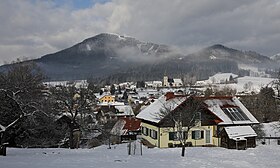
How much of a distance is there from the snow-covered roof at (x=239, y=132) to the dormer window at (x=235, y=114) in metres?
1.42

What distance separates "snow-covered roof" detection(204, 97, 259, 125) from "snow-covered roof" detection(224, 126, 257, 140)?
0.72m

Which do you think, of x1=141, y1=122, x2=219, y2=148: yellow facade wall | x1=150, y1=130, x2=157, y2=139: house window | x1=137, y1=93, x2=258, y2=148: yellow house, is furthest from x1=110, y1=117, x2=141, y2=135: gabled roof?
x1=141, y1=122, x2=219, y2=148: yellow facade wall

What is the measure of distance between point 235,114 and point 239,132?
130 inches

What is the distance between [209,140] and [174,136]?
4522 millimetres

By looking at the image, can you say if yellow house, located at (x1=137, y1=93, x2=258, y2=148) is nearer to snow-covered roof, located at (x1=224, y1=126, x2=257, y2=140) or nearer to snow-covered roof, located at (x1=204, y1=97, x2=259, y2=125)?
snow-covered roof, located at (x1=204, y1=97, x2=259, y2=125)

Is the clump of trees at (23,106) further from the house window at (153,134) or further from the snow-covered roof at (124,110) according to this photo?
the snow-covered roof at (124,110)

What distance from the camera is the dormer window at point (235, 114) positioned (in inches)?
1550

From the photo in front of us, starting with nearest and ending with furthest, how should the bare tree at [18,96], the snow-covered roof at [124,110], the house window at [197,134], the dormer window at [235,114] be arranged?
the bare tree at [18,96], the house window at [197,134], the dormer window at [235,114], the snow-covered roof at [124,110]

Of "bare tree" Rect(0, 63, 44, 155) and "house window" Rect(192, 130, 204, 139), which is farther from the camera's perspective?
"house window" Rect(192, 130, 204, 139)

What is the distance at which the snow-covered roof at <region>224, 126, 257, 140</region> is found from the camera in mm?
36594

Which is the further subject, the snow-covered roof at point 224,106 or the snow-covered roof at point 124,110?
the snow-covered roof at point 124,110

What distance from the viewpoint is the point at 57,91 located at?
3603 centimetres

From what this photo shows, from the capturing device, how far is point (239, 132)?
122ft

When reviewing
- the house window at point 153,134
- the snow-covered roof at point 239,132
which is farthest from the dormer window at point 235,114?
the house window at point 153,134
